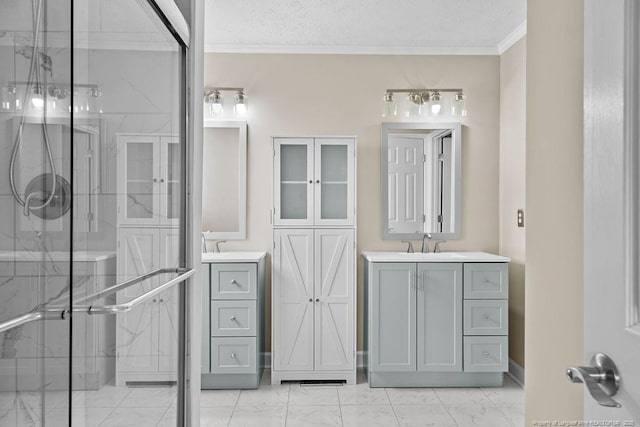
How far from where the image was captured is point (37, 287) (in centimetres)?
81

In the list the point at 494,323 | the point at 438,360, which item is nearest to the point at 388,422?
the point at 438,360

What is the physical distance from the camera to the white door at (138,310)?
1229 millimetres

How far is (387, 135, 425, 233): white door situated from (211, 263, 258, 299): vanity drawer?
1.20 meters

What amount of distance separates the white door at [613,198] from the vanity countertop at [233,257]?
2.64 metres

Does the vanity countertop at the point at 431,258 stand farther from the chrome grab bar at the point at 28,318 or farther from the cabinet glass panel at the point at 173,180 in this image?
the chrome grab bar at the point at 28,318

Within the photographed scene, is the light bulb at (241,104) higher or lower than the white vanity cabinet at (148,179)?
higher

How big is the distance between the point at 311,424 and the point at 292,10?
250 centimetres

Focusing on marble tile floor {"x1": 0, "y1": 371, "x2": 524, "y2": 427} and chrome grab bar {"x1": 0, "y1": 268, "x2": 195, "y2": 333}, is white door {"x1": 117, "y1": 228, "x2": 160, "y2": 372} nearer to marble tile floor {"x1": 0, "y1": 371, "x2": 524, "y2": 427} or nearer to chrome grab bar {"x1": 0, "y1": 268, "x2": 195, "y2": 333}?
chrome grab bar {"x1": 0, "y1": 268, "x2": 195, "y2": 333}

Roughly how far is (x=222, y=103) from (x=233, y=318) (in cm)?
Result: 162

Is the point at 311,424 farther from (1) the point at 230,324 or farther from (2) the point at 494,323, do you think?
(2) the point at 494,323

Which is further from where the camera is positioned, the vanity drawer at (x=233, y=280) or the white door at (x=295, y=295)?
the white door at (x=295, y=295)

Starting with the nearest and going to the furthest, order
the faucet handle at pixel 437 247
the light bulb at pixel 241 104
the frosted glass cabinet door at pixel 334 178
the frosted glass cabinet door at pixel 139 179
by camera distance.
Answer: the frosted glass cabinet door at pixel 139 179 < the frosted glass cabinet door at pixel 334 178 < the light bulb at pixel 241 104 < the faucet handle at pixel 437 247

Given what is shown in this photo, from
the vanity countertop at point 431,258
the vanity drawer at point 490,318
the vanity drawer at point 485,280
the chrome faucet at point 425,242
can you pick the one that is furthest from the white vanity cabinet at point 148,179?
the chrome faucet at point 425,242

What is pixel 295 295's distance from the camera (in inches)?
137
